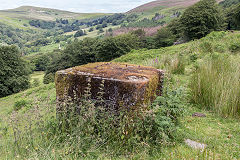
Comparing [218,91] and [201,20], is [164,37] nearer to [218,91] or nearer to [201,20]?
[201,20]

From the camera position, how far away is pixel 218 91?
3.88 metres

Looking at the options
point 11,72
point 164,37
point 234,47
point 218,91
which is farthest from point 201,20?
point 11,72

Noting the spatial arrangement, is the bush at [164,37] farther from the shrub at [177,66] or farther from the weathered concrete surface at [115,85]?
the weathered concrete surface at [115,85]

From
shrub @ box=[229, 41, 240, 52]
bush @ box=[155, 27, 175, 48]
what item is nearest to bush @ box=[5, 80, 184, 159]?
shrub @ box=[229, 41, 240, 52]

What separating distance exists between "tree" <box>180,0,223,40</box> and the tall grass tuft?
1158 inches

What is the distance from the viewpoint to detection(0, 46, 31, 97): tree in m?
30.0

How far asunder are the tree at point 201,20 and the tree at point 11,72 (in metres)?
34.9

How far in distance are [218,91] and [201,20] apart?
31.6 metres

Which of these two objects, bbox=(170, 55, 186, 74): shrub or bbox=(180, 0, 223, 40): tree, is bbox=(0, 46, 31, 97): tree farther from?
bbox=(180, 0, 223, 40): tree

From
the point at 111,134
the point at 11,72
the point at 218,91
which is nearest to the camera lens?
the point at 111,134

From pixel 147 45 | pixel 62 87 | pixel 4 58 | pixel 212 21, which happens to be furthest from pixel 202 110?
pixel 147 45

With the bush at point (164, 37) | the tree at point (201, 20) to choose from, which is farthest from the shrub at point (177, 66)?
the bush at point (164, 37)

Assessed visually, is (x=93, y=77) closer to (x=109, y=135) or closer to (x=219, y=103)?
(x=109, y=135)

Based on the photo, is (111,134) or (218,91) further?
(218,91)
